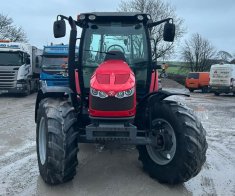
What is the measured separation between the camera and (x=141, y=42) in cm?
666

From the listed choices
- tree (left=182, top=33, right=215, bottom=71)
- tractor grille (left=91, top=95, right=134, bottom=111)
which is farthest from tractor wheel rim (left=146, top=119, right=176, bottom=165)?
tree (left=182, top=33, right=215, bottom=71)

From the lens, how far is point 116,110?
5.48m

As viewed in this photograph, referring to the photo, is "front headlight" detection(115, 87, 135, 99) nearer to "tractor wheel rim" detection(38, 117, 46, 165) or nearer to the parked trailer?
"tractor wheel rim" detection(38, 117, 46, 165)

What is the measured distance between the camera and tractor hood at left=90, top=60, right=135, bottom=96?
5.47m

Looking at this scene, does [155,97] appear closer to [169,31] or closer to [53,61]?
[169,31]

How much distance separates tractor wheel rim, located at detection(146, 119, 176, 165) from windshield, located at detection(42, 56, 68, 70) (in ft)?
46.1

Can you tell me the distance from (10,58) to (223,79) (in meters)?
14.7

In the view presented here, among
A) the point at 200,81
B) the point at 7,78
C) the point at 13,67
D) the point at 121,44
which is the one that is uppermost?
the point at 121,44

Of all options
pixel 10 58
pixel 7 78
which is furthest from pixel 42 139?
pixel 10 58

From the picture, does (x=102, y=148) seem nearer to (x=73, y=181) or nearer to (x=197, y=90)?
(x=73, y=181)

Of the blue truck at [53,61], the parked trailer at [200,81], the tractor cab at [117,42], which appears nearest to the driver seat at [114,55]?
the tractor cab at [117,42]

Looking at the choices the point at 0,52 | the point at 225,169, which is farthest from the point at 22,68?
the point at 225,169

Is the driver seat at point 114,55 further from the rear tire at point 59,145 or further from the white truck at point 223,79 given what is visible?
the white truck at point 223,79

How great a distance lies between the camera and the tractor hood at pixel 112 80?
5469mm
